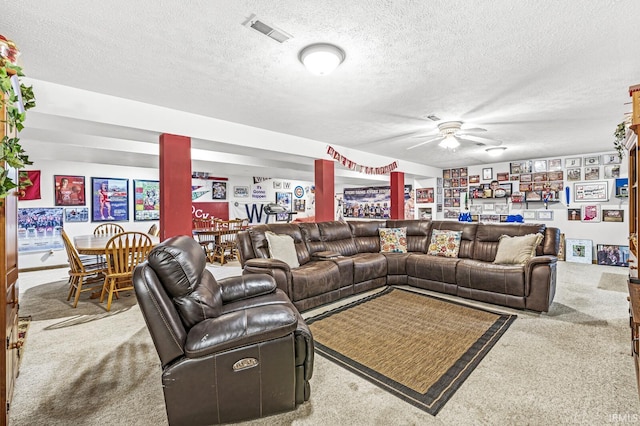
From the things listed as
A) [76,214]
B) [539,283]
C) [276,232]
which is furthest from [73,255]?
[539,283]

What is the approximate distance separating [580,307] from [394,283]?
2107 mm

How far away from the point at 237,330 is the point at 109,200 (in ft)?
21.3

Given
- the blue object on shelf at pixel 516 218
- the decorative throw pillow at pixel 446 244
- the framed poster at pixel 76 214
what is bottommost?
the decorative throw pillow at pixel 446 244

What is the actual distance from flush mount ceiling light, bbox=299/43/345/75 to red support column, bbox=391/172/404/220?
5073mm

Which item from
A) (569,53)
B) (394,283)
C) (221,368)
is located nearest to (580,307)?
(394,283)

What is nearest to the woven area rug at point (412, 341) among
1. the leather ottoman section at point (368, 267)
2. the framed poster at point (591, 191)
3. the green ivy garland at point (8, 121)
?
the leather ottoman section at point (368, 267)

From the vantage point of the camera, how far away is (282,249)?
12.1 feet

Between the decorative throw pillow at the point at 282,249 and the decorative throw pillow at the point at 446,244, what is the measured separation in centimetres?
211

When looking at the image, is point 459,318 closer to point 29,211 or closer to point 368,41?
point 368,41

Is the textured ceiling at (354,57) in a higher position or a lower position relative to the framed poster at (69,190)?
higher

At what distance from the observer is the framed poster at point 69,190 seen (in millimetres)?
5863

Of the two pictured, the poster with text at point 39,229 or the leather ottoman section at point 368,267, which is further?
the poster with text at point 39,229

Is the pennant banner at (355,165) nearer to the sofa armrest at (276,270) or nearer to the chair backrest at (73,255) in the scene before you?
the sofa armrest at (276,270)

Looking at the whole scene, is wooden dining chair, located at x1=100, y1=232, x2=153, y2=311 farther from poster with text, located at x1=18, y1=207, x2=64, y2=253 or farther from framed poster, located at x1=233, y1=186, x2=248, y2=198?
framed poster, located at x1=233, y1=186, x2=248, y2=198
